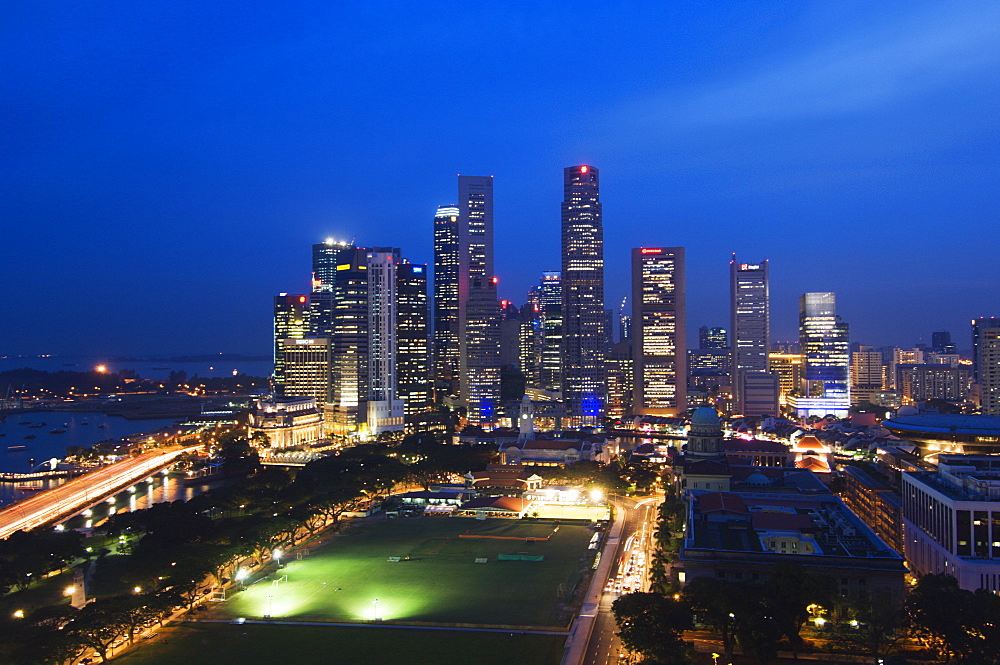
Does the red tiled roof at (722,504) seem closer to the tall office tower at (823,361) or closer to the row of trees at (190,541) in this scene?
the row of trees at (190,541)

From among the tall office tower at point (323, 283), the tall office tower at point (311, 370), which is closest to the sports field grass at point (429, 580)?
the tall office tower at point (311, 370)

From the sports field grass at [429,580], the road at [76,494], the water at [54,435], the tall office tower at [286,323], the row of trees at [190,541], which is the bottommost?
the water at [54,435]

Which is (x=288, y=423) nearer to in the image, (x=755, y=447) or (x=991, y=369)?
(x=755, y=447)

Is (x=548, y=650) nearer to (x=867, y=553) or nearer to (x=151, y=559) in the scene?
(x=867, y=553)

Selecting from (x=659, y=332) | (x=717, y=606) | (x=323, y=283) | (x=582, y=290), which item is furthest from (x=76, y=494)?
(x=323, y=283)

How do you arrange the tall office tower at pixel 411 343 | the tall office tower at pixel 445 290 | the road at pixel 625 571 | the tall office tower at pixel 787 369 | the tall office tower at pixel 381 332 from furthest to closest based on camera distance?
the tall office tower at pixel 445 290, the tall office tower at pixel 787 369, the tall office tower at pixel 411 343, the tall office tower at pixel 381 332, the road at pixel 625 571

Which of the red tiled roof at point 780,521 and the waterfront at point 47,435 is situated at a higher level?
the red tiled roof at point 780,521

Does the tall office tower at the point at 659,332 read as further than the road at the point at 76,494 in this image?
Yes

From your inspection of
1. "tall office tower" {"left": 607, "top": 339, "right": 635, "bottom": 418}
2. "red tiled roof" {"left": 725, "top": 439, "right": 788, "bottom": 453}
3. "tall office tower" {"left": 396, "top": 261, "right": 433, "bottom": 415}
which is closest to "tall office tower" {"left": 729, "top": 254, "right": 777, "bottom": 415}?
"tall office tower" {"left": 607, "top": 339, "right": 635, "bottom": 418}
